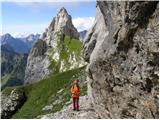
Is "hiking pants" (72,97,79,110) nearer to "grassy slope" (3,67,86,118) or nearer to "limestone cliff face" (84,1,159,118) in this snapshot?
"limestone cliff face" (84,1,159,118)

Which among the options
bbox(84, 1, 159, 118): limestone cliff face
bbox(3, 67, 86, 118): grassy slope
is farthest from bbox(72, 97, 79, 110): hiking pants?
bbox(3, 67, 86, 118): grassy slope

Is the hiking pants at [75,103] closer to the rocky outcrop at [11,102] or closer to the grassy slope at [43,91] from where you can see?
the grassy slope at [43,91]

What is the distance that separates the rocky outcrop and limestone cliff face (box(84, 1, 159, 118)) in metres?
43.3

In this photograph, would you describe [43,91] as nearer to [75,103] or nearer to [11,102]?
[11,102]

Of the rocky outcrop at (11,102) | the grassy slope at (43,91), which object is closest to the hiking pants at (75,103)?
the grassy slope at (43,91)

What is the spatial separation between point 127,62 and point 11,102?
5369 centimetres

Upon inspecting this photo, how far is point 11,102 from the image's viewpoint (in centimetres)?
7912

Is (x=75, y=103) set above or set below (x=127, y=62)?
below

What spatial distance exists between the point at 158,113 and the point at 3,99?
5936cm

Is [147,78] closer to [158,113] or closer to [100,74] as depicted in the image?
[158,113]

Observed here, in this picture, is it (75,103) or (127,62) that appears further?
(75,103)

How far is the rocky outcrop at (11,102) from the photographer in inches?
2970

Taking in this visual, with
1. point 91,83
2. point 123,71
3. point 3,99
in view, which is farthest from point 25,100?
point 123,71

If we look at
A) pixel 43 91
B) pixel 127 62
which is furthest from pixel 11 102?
pixel 127 62
